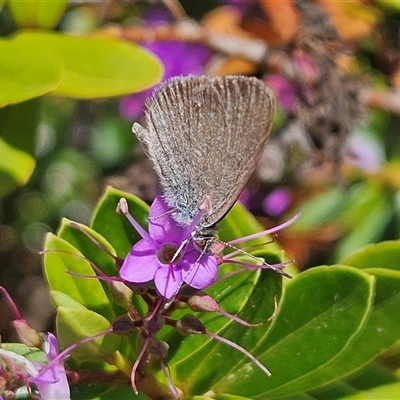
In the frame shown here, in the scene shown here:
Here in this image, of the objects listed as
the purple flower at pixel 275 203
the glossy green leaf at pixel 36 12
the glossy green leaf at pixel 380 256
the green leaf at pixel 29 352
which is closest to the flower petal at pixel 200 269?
the green leaf at pixel 29 352

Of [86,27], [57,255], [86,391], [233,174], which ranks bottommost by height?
[86,27]

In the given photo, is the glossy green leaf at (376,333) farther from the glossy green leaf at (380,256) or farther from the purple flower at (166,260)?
the purple flower at (166,260)

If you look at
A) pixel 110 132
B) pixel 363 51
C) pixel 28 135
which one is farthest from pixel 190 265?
pixel 110 132

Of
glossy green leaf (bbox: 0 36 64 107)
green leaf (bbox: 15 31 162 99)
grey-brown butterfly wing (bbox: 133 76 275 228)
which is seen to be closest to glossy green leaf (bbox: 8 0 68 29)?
green leaf (bbox: 15 31 162 99)

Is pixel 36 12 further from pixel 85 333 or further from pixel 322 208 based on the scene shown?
pixel 322 208

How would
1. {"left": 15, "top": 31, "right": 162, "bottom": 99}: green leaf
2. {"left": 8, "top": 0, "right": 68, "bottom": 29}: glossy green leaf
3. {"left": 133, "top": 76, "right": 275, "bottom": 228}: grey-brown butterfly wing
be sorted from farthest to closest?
1. {"left": 8, "top": 0, "right": 68, "bottom": 29}: glossy green leaf
2. {"left": 15, "top": 31, "right": 162, "bottom": 99}: green leaf
3. {"left": 133, "top": 76, "right": 275, "bottom": 228}: grey-brown butterfly wing

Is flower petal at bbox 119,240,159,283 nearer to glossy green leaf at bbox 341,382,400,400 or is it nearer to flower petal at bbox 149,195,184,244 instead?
flower petal at bbox 149,195,184,244

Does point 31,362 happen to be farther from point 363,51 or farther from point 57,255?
point 363,51
